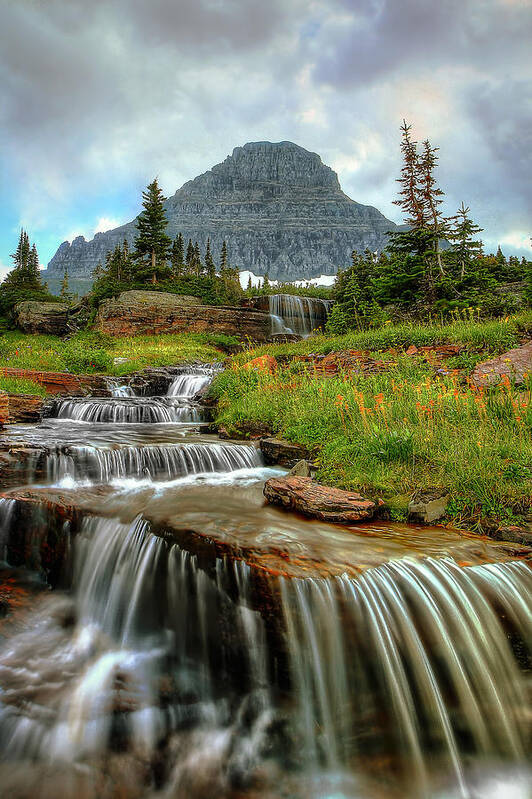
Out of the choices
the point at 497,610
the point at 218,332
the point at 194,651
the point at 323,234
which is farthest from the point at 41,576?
the point at 323,234

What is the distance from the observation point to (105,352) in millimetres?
18078

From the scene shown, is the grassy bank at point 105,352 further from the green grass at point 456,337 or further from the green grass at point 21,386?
the green grass at point 456,337

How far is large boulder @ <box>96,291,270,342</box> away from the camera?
85.4 ft

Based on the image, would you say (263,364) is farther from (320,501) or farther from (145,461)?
(320,501)

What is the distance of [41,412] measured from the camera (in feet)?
31.7

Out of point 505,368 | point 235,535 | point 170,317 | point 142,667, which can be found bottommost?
point 142,667

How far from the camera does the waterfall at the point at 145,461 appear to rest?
18.7ft

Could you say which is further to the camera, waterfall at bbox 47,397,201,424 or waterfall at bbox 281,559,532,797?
waterfall at bbox 47,397,201,424

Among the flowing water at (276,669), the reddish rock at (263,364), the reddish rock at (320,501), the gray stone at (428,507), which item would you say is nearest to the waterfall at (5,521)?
the flowing water at (276,669)

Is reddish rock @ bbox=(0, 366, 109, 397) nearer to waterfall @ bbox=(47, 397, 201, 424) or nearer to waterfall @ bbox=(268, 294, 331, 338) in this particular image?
waterfall @ bbox=(47, 397, 201, 424)

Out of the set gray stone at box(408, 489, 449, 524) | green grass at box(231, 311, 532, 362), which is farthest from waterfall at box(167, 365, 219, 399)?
gray stone at box(408, 489, 449, 524)

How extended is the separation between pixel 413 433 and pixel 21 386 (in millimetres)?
11385

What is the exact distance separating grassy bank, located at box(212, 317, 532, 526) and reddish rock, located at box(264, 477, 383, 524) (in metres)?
0.39

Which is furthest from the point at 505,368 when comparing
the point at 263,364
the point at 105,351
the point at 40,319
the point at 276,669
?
the point at 40,319
